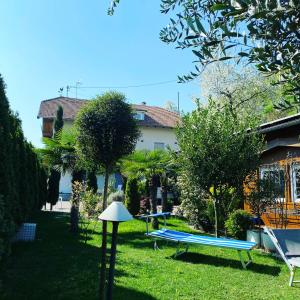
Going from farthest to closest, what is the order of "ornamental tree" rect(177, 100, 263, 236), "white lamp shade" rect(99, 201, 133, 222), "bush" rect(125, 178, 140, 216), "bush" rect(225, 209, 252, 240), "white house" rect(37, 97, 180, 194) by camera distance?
"white house" rect(37, 97, 180, 194), "bush" rect(125, 178, 140, 216), "bush" rect(225, 209, 252, 240), "ornamental tree" rect(177, 100, 263, 236), "white lamp shade" rect(99, 201, 133, 222)

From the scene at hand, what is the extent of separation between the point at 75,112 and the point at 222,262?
102 ft

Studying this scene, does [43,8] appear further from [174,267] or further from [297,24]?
[174,267]

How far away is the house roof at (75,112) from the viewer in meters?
38.5

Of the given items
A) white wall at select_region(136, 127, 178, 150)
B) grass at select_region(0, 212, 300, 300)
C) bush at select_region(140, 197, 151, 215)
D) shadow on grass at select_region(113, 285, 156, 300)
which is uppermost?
white wall at select_region(136, 127, 178, 150)

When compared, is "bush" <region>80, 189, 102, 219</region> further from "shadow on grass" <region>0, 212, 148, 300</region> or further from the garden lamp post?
the garden lamp post

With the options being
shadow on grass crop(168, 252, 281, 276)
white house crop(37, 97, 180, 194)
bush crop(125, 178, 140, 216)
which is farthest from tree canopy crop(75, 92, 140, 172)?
white house crop(37, 97, 180, 194)

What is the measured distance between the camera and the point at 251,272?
25.5 feet

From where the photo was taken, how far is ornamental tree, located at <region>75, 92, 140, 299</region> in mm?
13172

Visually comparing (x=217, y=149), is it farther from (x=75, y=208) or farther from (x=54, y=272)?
(x=54, y=272)

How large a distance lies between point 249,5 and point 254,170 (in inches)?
391

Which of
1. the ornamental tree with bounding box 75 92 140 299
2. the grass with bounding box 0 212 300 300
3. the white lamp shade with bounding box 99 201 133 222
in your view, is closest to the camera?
the white lamp shade with bounding box 99 201 133 222

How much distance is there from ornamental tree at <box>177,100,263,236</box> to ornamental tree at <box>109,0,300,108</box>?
816 cm

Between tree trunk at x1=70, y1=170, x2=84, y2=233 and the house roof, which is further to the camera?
the house roof

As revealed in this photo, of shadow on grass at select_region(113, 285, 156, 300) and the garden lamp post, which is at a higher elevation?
the garden lamp post
